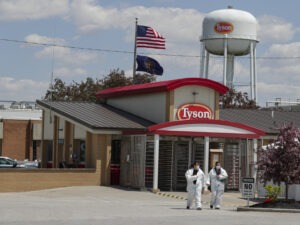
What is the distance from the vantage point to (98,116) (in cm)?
4188

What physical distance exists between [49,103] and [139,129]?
7987 millimetres

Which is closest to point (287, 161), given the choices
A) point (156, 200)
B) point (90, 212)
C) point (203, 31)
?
point (156, 200)

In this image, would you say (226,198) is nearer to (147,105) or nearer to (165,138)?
(165,138)

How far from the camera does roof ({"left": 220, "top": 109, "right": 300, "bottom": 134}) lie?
46.7 m

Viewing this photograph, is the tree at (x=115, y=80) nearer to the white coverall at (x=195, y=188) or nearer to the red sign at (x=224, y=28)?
the red sign at (x=224, y=28)

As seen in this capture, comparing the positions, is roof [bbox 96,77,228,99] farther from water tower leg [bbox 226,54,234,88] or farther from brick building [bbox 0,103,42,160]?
brick building [bbox 0,103,42,160]

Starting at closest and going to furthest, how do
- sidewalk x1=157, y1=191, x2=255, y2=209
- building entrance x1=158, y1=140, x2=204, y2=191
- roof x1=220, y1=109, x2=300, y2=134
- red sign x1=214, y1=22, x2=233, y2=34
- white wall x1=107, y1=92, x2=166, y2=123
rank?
sidewalk x1=157, y1=191, x2=255, y2=209 < building entrance x1=158, y1=140, x2=204, y2=191 < white wall x1=107, y1=92, x2=166, y2=123 < roof x1=220, y1=109, x2=300, y2=134 < red sign x1=214, y1=22, x2=233, y2=34

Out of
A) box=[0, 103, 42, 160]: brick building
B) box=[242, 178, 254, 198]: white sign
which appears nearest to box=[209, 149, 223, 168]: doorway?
box=[242, 178, 254, 198]: white sign

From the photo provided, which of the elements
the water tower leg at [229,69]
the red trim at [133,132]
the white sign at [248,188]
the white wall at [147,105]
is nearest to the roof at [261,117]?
the white wall at [147,105]

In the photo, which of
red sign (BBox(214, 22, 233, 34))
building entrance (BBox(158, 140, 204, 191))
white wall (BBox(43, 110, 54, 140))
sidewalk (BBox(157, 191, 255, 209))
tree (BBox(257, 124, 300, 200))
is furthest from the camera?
red sign (BBox(214, 22, 233, 34))

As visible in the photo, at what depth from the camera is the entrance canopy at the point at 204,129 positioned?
37500mm

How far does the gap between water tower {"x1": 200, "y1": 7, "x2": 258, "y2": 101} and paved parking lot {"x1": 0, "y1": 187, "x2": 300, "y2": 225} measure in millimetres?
31484

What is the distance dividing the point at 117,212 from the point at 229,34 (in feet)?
135

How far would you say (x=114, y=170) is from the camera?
40.7 m
